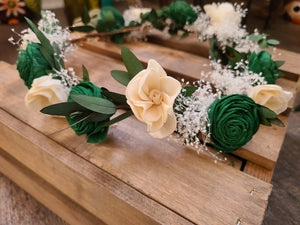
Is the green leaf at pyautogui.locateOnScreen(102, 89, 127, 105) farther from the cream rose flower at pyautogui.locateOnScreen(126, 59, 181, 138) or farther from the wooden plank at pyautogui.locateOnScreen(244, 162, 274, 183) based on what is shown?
the wooden plank at pyautogui.locateOnScreen(244, 162, 274, 183)

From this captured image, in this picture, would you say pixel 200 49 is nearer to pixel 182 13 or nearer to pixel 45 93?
pixel 182 13

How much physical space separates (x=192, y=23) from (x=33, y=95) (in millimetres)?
754

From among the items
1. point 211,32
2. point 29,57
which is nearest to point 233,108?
point 211,32

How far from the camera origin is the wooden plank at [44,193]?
79 cm

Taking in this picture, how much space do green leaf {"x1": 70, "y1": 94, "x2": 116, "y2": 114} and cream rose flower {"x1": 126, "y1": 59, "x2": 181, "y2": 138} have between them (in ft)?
0.39

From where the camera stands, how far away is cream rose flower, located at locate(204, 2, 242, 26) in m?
1.04

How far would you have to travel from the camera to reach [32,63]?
83cm

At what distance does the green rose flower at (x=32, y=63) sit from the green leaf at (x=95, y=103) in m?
0.31

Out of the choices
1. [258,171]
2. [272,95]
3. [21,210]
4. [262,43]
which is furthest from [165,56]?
[21,210]

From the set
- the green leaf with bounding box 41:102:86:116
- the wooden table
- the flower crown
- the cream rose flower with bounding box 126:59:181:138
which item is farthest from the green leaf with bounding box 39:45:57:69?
the cream rose flower with bounding box 126:59:181:138

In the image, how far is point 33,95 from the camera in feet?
2.47

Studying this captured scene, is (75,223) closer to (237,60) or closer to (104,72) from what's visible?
(104,72)

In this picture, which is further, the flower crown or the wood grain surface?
the wood grain surface

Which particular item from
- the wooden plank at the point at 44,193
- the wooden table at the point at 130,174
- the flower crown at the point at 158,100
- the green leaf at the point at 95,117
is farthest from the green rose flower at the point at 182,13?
the wooden plank at the point at 44,193
